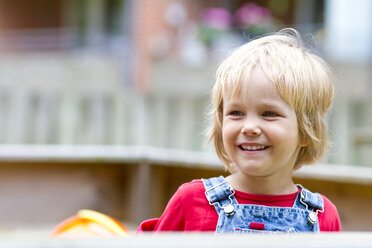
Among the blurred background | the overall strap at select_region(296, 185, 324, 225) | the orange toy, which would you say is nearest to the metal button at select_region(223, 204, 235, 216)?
the overall strap at select_region(296, 185, 324, 225)

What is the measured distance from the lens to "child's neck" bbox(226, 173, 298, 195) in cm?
185

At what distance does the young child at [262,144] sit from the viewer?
177 cm

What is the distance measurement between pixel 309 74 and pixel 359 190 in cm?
263

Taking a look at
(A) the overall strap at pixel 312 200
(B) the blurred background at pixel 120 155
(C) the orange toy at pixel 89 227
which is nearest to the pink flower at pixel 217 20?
(B) the blurred background at pixel 120 155

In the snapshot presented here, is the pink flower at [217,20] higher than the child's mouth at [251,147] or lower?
higher

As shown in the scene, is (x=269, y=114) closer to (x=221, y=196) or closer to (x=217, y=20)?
(x=221, y=196)

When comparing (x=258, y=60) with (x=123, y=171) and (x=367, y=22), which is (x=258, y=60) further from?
(x=367, y=22)

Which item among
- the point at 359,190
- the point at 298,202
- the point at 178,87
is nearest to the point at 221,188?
the point at 298,202

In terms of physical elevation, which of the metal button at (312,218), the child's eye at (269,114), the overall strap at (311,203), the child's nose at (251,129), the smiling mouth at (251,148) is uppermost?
the child's eye at (269,114)

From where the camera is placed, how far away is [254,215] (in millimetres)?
1796

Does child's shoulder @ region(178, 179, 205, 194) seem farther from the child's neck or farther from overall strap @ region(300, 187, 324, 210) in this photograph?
overall strap @ region(300, 187, 324, 210)

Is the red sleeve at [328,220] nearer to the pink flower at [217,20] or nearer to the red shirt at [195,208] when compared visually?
the red shirt at [195,208]

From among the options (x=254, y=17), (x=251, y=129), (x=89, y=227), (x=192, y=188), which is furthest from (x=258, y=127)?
(x=254, y=17)

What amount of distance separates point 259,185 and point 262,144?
139 mm
